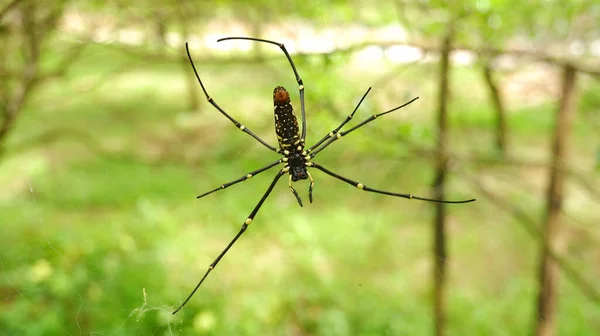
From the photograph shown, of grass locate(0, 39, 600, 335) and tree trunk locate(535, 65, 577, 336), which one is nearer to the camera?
tree trunk locate(535, 65, 577, 336)

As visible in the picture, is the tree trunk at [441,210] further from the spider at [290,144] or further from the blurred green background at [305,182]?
the spider at [290,144]

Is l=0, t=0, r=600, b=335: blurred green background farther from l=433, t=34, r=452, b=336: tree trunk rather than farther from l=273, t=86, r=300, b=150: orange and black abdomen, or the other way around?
l=273, t=86, r=300, b=150: orange and black abdomen

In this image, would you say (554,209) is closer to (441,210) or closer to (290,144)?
(441,210)

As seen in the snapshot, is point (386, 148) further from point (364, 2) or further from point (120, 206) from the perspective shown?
point (120, 206)

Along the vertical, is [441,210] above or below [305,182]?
below

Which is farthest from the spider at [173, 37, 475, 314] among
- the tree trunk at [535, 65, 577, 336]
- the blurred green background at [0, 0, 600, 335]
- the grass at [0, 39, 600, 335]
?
the tree trunk at [535, 65, 577, 336]

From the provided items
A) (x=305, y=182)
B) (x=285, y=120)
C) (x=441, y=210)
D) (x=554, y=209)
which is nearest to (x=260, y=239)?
(x=441, y=210)
